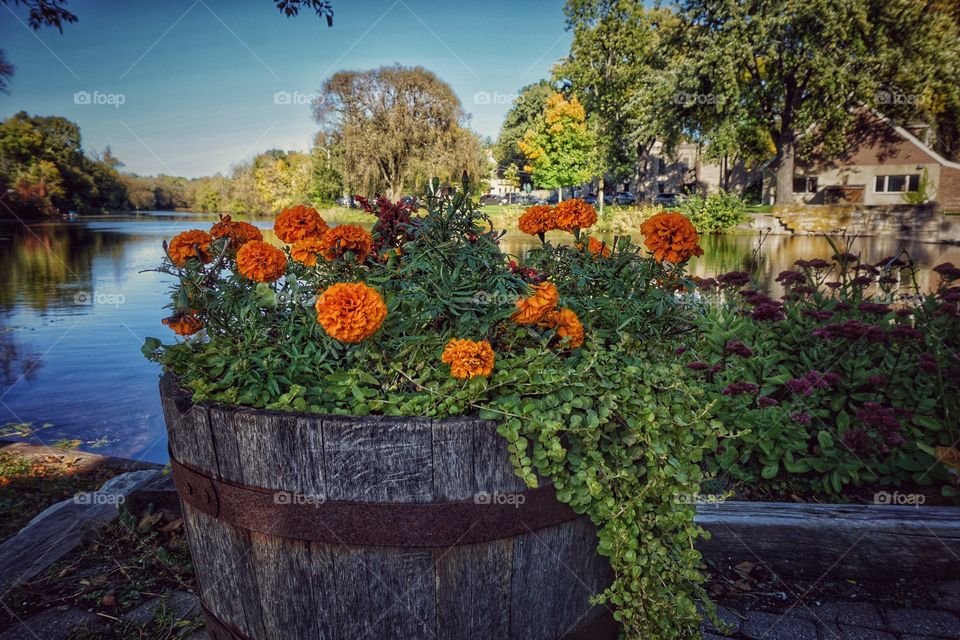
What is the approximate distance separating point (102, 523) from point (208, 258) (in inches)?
70.8

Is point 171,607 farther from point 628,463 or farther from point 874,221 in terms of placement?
point 874,221

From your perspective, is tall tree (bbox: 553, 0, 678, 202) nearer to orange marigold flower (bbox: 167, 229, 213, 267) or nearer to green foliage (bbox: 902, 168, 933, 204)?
green foliage (bbox: 902, 168, 933, 204)

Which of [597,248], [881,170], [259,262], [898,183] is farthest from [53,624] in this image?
[898,183]

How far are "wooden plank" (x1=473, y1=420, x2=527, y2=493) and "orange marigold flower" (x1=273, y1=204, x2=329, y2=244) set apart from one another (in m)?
0.93

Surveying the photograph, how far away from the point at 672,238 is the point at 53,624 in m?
2.89

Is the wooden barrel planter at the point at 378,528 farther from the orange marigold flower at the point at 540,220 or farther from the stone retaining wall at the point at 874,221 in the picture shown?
the stone retaining wall at the point at 874,221

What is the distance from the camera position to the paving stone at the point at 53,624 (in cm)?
218

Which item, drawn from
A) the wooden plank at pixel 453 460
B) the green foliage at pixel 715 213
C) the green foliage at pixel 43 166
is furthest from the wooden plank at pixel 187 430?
the green foliage at pixel 715 213

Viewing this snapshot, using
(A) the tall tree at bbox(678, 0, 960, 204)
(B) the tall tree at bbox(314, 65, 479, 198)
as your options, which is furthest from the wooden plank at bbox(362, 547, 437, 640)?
(B) the tall tree at bbox(314, 65, 479, 198)

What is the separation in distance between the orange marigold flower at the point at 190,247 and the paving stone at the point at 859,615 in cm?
286

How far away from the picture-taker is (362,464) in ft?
4.67

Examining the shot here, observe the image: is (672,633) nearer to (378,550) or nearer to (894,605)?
(378,550)

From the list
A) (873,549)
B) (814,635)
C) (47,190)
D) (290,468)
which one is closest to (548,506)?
(290,468)

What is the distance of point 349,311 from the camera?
1.49 metres
